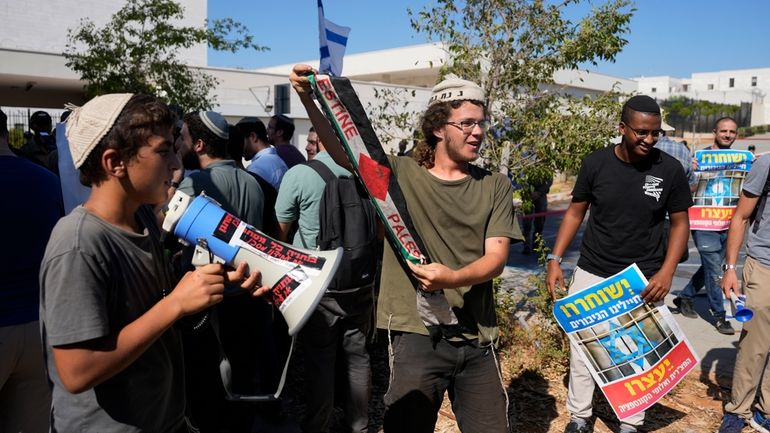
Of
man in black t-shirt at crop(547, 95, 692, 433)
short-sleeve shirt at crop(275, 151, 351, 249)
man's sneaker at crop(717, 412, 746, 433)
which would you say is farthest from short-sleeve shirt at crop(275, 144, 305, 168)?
man's sneaker at crop(717, 412, 746, 433)

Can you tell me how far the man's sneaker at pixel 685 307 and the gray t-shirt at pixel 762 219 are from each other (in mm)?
2908

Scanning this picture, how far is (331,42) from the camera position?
153 inches

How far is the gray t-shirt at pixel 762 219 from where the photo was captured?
3973mm

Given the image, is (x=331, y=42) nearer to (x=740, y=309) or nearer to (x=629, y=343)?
(x=629, y=343)

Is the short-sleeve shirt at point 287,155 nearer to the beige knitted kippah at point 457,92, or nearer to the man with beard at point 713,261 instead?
the beige knitted kippah at point 457,92

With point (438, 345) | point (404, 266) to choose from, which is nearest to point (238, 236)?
point (404, 266)

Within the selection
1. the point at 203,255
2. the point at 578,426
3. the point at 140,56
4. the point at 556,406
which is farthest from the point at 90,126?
the point at 140,56

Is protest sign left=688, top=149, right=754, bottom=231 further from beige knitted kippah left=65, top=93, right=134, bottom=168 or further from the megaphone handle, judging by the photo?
beige knitted kippah left=65, top=93, right=134, bottom=168

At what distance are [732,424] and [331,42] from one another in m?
3.61

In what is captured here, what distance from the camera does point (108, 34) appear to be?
1303cm

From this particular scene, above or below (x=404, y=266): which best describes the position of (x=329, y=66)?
above

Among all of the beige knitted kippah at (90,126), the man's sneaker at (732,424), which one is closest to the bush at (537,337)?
the man's sneaker at (732,424)

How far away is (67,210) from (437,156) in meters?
1.85

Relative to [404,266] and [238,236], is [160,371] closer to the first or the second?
→ [238,236]
